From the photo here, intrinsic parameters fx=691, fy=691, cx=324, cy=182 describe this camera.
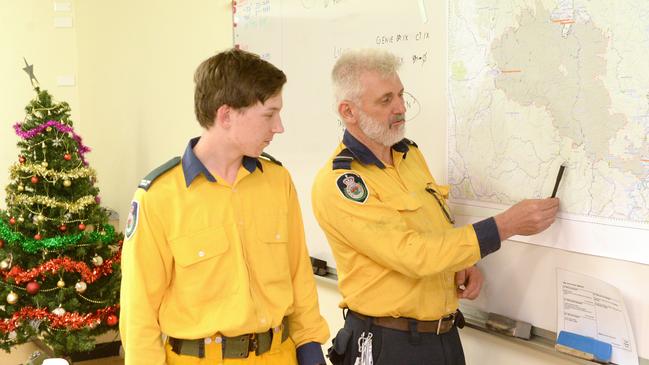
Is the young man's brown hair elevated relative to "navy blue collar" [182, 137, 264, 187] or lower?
elevated

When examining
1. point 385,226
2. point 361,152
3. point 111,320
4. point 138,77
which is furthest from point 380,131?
point 138,77

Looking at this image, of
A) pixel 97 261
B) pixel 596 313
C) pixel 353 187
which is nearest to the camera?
pixel 596 313

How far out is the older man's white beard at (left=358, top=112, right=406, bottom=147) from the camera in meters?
2.04

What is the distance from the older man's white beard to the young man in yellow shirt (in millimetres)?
386

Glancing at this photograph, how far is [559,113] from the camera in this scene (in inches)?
75.1

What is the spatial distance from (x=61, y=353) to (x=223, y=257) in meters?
2.65

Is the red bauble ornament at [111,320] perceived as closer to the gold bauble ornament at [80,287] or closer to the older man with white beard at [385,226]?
the gold bauble ornament at [80,287]

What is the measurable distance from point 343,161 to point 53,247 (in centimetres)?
239

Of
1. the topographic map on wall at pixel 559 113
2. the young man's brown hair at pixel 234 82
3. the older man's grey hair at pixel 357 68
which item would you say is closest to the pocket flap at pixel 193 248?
the young man's brown hair at pixel 234 82

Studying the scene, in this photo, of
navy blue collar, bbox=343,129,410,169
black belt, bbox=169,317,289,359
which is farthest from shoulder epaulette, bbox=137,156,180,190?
navy blue collar, bbox=343,129,410,169

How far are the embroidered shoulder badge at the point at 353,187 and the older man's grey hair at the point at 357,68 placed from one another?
250mm

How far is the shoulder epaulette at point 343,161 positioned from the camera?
2006 millimetres

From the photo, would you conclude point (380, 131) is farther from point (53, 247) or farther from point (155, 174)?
point (53, 247)

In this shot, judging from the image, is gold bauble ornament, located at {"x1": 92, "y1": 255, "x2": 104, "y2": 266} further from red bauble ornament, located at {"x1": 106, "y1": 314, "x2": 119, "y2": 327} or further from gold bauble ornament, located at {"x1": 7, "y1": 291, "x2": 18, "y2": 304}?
gold bauble ornament, located at {"x1": 7, "y1": 291, "x2": 18, "y2": 304}
